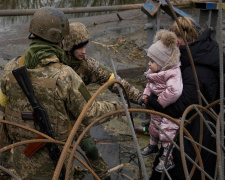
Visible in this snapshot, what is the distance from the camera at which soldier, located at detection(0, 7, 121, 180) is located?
2277mm

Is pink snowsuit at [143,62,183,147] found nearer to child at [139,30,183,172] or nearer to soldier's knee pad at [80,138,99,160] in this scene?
child at [139,30,183,172]

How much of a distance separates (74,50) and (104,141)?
5.20 ft

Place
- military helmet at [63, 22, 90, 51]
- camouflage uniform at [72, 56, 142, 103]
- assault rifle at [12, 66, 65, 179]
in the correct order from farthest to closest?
camouflage uniform at [72, 56, 142, 103] < military helmet at [63, 22, 90, 51] < assault rifle at [12, 66, 65, 179]

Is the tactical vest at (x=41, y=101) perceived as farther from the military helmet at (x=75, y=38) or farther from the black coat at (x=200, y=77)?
the black coat at (x=200, y=77)

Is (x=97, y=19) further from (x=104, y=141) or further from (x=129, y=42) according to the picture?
(x=104, y=141)

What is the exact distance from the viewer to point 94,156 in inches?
122

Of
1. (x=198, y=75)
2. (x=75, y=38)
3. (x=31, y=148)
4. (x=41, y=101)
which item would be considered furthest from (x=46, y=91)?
(x=198, y=75)

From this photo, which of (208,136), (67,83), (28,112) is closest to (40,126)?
(28,112)

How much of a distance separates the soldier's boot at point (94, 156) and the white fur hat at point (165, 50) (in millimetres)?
1019

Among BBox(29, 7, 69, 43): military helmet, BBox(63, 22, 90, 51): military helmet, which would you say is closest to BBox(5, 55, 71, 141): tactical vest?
BBox(29, 7, 69, 43): military helmet

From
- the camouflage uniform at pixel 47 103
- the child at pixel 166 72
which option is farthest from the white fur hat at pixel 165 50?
the camouflage uniform at pixel 47 103

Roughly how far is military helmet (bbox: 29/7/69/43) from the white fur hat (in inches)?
30.9

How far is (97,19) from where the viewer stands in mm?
10352

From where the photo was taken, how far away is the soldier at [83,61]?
9.27ft
